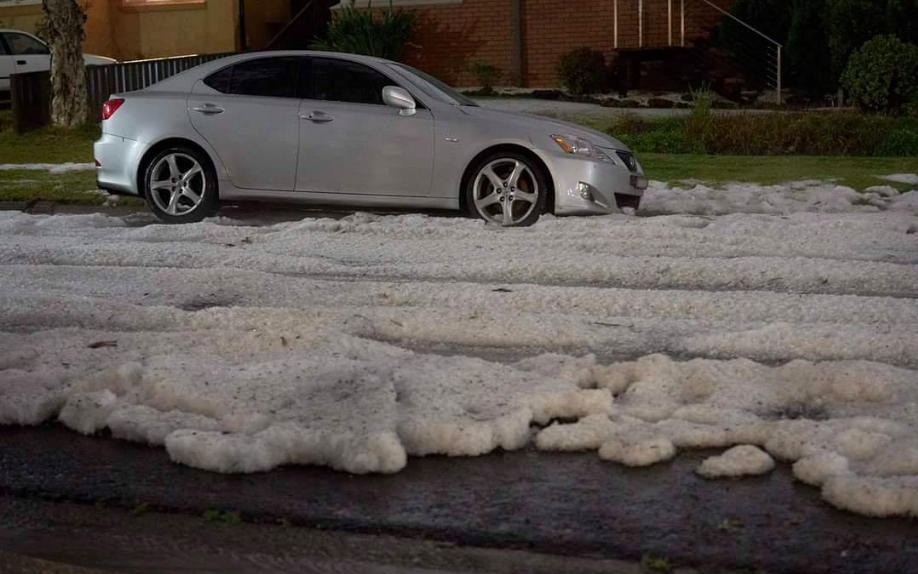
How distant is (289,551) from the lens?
12.9ft

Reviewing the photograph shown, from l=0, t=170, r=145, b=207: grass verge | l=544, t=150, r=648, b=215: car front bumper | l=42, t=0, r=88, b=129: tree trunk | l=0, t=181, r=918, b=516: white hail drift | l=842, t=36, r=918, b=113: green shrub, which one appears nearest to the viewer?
l=0, t=181, r=918, b=516: white hail drift

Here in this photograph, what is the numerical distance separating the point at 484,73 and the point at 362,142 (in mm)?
16734

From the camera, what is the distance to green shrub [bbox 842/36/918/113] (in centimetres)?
2089

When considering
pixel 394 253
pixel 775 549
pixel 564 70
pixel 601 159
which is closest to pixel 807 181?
pixel 601 159

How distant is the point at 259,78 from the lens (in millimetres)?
11789

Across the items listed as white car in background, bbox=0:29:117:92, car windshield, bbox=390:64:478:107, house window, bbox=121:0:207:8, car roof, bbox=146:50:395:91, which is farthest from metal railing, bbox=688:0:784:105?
car roof, bbox=146:50:395:91

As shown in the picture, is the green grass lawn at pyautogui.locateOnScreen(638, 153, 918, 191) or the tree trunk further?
the tree trunk

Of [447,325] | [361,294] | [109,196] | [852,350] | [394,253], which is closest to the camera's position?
[852,350]

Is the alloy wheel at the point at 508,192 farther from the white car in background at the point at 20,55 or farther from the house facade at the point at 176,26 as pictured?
the house facade at the point at 176,26

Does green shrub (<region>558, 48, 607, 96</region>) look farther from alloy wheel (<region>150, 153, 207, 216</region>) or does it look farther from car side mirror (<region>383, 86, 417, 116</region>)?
alloy wheel (<region>150, 153, 207, 216</region>)

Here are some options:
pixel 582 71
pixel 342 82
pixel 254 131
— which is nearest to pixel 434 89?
pixel 342 82

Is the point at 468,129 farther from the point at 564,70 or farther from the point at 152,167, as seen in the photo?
the point at 564,70

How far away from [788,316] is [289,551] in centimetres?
393

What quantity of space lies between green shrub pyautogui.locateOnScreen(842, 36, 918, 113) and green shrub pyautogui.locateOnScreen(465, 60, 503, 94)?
8353 mm
